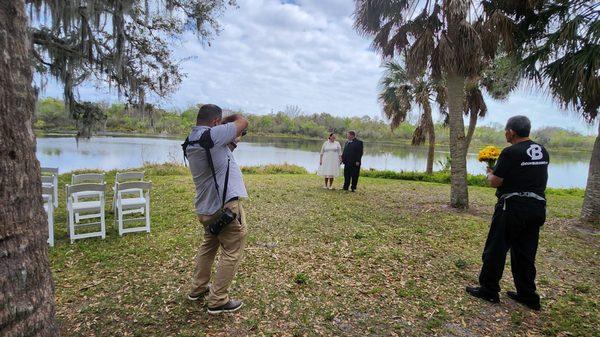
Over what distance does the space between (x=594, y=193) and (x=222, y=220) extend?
765 cm

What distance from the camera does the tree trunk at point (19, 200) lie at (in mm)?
1363

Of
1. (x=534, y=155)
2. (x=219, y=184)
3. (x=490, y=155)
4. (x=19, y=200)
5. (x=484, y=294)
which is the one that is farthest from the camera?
(x=490, y=155)

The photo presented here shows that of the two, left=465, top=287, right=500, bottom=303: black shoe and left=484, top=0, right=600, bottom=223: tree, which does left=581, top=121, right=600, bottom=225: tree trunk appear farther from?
left=465, top=287, right=500, bottom=303: black shoe

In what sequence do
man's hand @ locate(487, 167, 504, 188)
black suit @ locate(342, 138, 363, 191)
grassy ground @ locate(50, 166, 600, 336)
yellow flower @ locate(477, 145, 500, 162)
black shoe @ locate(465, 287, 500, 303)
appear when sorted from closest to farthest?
grassy ground @ locate(50, 166, 600, 336) → man's hand @ locate(487, 167, 504, 188) → black shoe @ locate(465, 287, 500, 303) → yellow flower @ locate(477, 145, 500, 162) → black suit @ locate(342, 138, 363, 191)

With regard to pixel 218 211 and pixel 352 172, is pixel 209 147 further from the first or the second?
pixel 352 172

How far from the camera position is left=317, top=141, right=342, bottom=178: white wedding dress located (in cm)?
976

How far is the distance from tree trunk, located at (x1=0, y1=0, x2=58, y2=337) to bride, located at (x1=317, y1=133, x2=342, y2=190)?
8442 mm

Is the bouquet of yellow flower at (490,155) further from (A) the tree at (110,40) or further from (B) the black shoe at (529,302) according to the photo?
(A) the tree at (110,40)

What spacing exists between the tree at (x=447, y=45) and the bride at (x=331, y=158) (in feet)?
9.15

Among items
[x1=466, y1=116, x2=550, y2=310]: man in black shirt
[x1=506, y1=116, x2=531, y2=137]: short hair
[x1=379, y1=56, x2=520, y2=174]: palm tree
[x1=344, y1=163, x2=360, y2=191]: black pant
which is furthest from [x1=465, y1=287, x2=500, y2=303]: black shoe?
[x1=379, y1=56, x2=520, y2=174]: palm tree

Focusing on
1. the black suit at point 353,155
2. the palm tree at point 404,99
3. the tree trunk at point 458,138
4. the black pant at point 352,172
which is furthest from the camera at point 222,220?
the palm tree at point 404,99

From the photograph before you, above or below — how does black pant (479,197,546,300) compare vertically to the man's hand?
below

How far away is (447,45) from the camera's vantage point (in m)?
7.32

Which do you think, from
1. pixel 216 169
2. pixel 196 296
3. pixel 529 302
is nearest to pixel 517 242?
pixel 529 302
